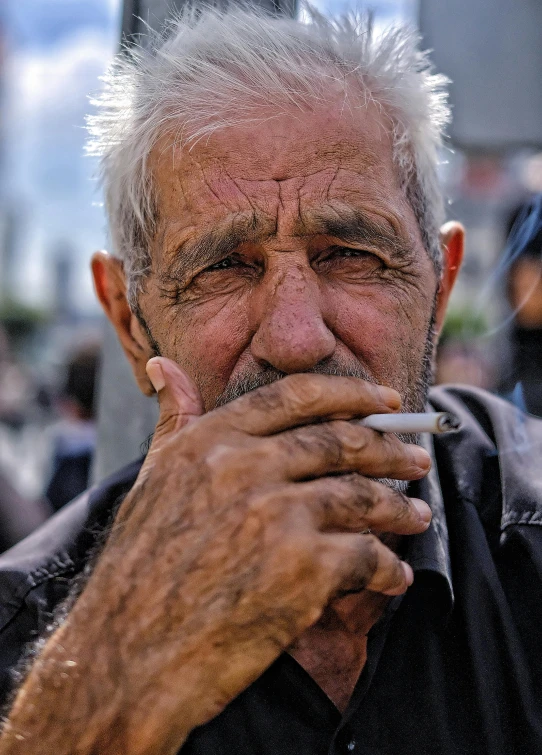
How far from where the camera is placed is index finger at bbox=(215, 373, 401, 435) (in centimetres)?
147

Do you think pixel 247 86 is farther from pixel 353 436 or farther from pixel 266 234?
pixel 353 436

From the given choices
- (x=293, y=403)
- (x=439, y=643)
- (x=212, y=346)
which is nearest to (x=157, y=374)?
(x=212, y=346)

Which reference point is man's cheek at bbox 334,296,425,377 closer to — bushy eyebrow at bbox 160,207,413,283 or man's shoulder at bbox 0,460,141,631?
bushy eyebrow at bbox 160,207,413,283

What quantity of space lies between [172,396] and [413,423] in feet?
2.03

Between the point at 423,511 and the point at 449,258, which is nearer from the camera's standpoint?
the point at 423,511

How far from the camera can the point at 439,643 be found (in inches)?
72.8

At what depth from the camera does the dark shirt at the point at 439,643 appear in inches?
67.7

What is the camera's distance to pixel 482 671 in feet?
5.80

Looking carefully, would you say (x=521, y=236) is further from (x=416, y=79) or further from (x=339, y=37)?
(x=339, y=37)

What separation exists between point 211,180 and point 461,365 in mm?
4887

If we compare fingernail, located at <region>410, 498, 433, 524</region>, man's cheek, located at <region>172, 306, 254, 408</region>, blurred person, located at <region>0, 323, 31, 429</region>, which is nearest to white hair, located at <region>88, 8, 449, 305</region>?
man's cheek, located at <region>172, 306, 254, 408</region>

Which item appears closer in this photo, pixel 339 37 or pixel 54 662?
pixel 54 662

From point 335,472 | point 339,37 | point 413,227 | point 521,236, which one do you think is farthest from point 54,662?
point 521,236

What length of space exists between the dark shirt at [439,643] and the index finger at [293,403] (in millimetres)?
606
